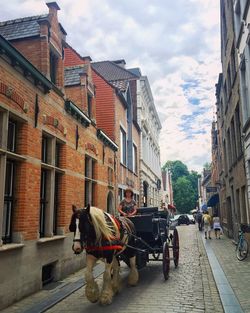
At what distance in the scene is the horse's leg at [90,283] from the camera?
5.86 m

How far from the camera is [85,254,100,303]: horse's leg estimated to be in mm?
5856

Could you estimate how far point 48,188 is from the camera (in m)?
8.69

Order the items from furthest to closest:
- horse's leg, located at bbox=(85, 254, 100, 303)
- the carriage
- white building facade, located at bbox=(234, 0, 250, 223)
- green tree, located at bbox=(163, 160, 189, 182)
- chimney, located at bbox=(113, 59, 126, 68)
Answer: green tree, located at bbox=(163, 160, 189, 182), chimney, located at bbox=(113, 59, 126, 68), white building facade, located at bbox=(234, 0, 250, 223), the carriage, horse's leg, located at bbox=(85, 254, 100, 303)

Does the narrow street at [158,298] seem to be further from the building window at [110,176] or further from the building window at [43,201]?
the building window at [110,176]

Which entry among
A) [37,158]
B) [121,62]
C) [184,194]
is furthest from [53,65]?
[184,194]

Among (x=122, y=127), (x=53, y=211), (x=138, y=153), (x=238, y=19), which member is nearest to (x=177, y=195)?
(x=138, y=153)

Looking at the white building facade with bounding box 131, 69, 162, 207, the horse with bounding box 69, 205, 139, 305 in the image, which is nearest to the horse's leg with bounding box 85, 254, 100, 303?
the horse with bounding box 69, 205, 139, 305

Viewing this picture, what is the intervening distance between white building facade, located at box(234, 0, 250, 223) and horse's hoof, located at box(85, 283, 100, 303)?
27.2 feet

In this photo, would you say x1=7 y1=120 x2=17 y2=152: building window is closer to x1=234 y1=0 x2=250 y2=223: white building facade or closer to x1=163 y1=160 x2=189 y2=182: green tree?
x1=234 y1=0 x2=250 y2=223: white building facade

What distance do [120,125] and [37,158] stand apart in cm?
1135

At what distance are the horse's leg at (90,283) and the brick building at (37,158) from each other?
1597 millimetres

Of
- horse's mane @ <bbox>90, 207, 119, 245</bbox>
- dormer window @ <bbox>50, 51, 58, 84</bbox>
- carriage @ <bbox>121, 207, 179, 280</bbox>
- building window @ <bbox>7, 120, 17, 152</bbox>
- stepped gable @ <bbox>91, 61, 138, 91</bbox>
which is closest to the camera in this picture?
horse's mane @ <bbox>90, 207, 119, 245</bbox>

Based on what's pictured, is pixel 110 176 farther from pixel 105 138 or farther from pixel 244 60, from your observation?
pixel 244 60

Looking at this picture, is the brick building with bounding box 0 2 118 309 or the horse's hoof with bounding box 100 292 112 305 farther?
the brick building with bounding box 0 2 118 309
